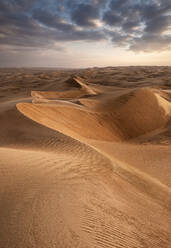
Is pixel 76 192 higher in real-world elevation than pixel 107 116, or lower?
higher

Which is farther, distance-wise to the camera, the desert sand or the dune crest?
the dune crest

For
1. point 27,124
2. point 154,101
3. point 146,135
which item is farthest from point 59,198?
point 154,101

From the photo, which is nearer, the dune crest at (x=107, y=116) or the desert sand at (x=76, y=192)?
the desert sand at (x=76, y=192)

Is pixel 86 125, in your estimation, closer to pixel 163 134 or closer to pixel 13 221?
pixel 163 134

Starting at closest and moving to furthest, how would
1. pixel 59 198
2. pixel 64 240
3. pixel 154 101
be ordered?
pixel 64 240
pixel 59 198
pixel 154 101

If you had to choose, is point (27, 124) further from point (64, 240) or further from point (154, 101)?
point (154, 101)

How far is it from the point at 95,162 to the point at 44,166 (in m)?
1.32

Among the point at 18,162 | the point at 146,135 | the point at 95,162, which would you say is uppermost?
the point at 18,162

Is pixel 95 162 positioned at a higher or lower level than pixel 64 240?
lower

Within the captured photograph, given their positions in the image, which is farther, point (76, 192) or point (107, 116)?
point (107, 116)

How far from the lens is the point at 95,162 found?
471 centimetres

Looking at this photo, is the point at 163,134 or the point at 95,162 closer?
the point at 95,162

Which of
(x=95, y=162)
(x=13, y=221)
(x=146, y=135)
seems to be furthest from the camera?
(x=146, y=135)

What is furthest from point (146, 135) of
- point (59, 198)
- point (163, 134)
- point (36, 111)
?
point (59, 198)
